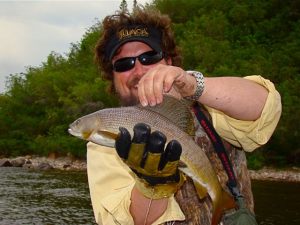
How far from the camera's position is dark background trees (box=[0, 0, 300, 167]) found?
41.7m

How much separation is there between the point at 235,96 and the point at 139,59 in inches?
55.2

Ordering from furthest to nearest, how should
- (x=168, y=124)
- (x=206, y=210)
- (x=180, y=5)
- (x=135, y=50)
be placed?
(x=180, y=5) → (x=135, y=50) → (x=206, y=210) → (x=168, y=124)

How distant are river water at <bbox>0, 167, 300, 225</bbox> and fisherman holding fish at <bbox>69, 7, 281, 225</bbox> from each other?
14993mm

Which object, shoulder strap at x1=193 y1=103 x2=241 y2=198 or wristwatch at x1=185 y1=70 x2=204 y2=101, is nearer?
wristwatch at x1=185 y1=70 x2=204 y2=101

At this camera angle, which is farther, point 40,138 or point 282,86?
point 40,138

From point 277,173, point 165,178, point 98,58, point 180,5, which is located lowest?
point 277,173

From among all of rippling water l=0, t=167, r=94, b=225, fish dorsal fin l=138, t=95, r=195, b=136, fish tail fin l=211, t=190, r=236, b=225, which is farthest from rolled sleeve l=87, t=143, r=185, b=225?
rippling water l=0, t=167, r=94, b=225

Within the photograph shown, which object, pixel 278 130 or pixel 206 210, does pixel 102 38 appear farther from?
pixel 278 130

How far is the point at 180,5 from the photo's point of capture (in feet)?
224

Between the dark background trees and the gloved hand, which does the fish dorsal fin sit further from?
the dark background trees

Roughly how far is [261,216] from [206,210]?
16.3m

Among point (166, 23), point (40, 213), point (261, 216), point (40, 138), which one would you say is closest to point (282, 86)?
point (261, 216)

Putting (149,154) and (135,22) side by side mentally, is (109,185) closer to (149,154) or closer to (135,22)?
(149,154)

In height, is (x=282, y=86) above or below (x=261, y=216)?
above
